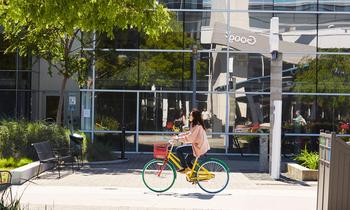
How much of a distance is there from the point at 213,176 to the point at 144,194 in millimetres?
1434

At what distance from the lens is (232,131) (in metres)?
24.1

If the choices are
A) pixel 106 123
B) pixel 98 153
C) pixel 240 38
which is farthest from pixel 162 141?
pixel 240 38

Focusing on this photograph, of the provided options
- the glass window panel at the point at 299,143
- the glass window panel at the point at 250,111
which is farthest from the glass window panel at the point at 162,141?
the glass window panel at the point at 299,143

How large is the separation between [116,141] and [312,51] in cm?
853

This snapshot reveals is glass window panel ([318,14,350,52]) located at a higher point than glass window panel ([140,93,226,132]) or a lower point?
higher

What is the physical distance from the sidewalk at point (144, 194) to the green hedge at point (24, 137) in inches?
62.1

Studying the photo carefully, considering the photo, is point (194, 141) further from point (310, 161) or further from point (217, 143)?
point (217, 143)

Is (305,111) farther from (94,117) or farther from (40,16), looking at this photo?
(40,16)

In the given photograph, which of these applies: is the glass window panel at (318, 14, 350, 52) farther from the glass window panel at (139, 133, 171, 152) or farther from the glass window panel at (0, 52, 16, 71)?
the glass window panel at (0, 52, 16, 71)

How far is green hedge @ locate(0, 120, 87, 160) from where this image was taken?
16.7m

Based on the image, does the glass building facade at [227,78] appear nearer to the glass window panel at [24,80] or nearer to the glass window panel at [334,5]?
the glass window panel at [334,5]

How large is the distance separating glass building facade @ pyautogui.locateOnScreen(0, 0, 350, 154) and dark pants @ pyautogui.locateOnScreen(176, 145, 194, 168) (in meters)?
11.4

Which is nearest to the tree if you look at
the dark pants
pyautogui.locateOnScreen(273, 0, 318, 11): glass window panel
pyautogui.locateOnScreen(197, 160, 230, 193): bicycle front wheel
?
the dark pants

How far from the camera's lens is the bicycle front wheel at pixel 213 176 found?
40.5 feet
